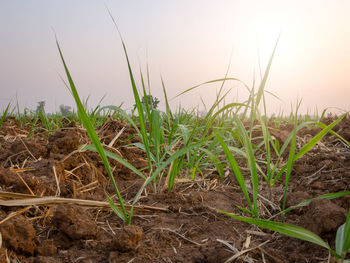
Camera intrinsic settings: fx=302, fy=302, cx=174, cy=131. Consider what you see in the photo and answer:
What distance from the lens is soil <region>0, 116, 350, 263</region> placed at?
978 mm

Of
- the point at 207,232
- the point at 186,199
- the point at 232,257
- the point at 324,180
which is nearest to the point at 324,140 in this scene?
the point at 324,180

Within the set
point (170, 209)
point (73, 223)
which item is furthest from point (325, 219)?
point (73, 223)

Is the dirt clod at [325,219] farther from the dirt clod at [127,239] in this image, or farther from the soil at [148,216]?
the dirt clod at [127,239]

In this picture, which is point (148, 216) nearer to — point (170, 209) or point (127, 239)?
point (170, 209)

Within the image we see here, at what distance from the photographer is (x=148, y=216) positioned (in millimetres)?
1237

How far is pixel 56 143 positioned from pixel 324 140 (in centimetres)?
191

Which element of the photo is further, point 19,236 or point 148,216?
point 148,216

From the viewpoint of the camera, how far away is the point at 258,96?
135cm

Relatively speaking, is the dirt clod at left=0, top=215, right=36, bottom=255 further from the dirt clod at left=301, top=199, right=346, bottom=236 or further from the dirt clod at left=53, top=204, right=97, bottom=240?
the dirt clod at left=301, top=199, right=346, bottom=236

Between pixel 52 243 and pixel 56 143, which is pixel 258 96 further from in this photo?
pixel 56 143

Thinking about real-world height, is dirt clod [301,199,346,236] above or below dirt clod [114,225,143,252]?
Result: above

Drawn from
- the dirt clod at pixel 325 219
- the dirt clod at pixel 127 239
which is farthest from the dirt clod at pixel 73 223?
the dirt clod at pixel 325 219

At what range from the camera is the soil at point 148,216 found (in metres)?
0.98

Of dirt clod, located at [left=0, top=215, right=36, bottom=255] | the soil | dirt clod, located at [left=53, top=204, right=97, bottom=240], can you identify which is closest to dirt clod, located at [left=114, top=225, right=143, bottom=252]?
the soil
